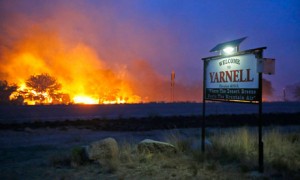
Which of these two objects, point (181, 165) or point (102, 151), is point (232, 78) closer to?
point (181, 165)

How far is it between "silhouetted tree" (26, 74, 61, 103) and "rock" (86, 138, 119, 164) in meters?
55.0

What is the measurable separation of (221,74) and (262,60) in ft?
7.35

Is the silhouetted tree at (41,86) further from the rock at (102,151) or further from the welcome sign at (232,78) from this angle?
the welcome sign at (232,78)

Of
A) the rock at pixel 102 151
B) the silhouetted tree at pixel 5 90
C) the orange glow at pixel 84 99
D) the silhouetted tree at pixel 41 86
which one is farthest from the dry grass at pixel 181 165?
the orange glow at pixel 84 99

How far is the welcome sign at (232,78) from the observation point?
29.1 feet

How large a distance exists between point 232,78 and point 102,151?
4.54m

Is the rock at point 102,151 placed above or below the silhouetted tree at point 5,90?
below

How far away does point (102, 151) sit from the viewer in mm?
9430

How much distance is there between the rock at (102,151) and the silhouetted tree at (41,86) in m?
55.0

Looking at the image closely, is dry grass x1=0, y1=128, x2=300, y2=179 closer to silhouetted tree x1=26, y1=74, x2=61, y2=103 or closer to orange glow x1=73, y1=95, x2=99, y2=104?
silhouetted tree x1=26, y1=74, x2=61, y2=103

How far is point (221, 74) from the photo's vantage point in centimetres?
1038

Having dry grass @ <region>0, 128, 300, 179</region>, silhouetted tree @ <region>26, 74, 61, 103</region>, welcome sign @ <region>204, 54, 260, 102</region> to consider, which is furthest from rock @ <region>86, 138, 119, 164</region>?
silhouetted tree @ <region>26, 74, 61, 103</region>

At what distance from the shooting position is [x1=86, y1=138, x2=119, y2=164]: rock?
9.25m

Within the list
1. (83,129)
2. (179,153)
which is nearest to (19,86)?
(83,129)
